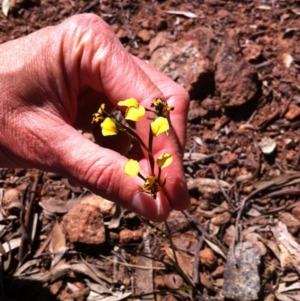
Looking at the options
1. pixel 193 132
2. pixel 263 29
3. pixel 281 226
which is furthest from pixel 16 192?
pixel 263 29

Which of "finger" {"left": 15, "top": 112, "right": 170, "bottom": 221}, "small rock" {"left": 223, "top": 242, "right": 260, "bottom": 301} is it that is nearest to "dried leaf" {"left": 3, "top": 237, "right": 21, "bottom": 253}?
"finger" {"left": 15, "top": 112, "right": 170, "bottom": 221}

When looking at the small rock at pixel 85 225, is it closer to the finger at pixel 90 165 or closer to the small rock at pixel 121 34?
the finger at pixel 90 165

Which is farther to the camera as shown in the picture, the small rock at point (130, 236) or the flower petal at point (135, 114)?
the small rock at point (130, 236)

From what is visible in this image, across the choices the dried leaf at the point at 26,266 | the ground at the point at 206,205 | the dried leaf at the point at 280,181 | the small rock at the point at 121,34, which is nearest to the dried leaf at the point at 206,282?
the ground at the point at 206,205

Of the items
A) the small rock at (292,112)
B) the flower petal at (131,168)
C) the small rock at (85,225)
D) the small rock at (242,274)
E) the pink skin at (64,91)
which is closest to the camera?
the flower petal at (131,168)

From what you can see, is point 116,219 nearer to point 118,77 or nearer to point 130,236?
point 130,236

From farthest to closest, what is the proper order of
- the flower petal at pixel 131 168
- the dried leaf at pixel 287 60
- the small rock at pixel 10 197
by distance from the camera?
the dried leaf at pixel 287 60
the small rock at pixel 10 197
the flower petal at pixel 131 168

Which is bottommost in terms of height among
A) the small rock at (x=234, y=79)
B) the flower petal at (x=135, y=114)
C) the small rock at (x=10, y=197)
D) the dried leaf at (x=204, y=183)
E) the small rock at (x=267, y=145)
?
the small rock at (x=10, y=197)
